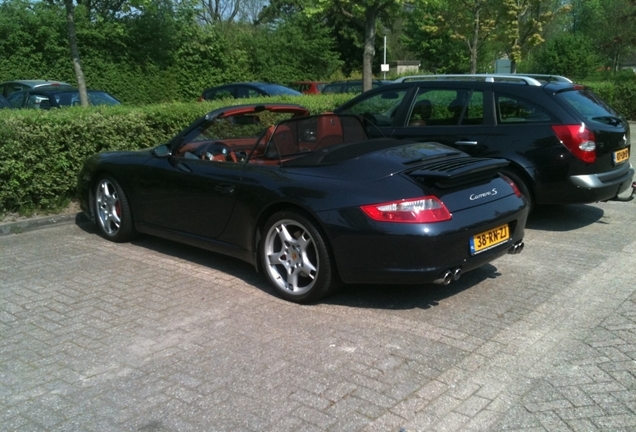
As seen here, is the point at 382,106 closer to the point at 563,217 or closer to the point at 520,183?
the point at 520,183

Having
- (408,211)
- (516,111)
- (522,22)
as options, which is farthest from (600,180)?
(522,22)

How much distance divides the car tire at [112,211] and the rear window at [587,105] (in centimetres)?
479

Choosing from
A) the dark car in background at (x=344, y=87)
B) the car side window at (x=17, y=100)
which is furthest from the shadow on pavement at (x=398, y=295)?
the dark car in background at (x=344, y=87)

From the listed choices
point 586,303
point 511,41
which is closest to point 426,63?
point 511,41

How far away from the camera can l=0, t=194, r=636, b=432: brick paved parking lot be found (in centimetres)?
354

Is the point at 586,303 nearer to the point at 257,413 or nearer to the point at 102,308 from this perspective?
the point at 257,413

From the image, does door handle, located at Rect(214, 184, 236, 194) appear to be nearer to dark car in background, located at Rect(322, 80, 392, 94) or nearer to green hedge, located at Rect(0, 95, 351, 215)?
green hedge, located at Rect(0, 95, 351, 215)

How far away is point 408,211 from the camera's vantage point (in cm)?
470

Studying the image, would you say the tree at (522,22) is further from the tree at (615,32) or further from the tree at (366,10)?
the tree at (366,10)

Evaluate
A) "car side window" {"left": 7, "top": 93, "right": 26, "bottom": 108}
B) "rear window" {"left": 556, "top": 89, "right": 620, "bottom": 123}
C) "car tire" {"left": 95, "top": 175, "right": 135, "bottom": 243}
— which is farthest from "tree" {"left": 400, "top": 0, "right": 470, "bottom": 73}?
"car tire" {"left": 95, "top": 175, "right": 135, "bottom": 243}

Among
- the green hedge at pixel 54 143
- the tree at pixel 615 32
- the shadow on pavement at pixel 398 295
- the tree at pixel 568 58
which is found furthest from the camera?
the tree at pixel 568 58

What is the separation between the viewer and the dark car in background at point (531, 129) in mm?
7125

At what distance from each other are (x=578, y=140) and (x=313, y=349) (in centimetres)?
423

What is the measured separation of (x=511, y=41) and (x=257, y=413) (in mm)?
23355
